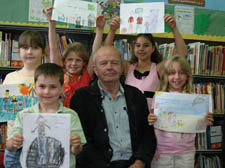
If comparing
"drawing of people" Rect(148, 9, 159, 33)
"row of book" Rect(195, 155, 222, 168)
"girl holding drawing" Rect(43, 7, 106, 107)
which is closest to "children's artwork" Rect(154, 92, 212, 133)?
"drawing of people" Rect(148, 9, 159, 33)

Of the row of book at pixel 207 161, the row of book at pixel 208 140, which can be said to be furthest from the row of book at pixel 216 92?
the row of book at pixel 207 161

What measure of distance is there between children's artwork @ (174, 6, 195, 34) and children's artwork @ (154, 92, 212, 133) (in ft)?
6.15

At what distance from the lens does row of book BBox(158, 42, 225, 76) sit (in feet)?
10.4

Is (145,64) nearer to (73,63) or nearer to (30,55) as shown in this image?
(73,63)

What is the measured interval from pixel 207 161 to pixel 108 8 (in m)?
2.60

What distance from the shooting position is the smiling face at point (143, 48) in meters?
2.38

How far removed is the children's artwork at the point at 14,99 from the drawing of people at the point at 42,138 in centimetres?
44

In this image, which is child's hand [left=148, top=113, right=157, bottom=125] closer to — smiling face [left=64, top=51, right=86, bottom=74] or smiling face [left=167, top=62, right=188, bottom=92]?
smiling face [left=167, top=62, right=188, bottom=92]

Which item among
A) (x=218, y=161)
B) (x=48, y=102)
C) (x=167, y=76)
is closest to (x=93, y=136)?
(x=48, y=102)

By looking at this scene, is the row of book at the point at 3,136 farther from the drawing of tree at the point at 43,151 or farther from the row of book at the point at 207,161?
the row of book at the point at 207,161

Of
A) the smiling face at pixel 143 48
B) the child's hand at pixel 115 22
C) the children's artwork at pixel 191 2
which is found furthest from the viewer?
the children's artwork at pixel 191 2

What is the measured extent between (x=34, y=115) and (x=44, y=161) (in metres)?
0.27

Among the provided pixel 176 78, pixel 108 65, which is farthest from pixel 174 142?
pixel 108 65

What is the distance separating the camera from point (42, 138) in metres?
1.33
